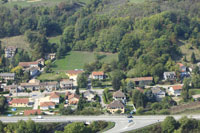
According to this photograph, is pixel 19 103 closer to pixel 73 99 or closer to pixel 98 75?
pixel 73 99

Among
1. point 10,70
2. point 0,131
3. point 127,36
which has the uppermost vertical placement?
point 127,36

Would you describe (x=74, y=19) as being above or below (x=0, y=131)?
above

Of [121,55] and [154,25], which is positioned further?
[154,25]

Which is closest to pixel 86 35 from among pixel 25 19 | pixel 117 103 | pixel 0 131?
pixel 25 19

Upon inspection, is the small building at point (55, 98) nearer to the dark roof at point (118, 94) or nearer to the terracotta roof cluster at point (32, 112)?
the terracotta roof cluster at point (32, 112)

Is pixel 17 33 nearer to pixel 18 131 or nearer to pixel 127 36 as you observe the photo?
pixel 127 36

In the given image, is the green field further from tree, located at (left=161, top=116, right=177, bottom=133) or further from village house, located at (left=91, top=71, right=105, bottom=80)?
tree, located at (left=161, top=116, right=177, bottom=133)

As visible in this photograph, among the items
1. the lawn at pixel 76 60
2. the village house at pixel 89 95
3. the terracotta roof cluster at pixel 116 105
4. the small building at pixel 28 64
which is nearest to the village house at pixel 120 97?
the terracotta roof cluster at pixel 116 105
